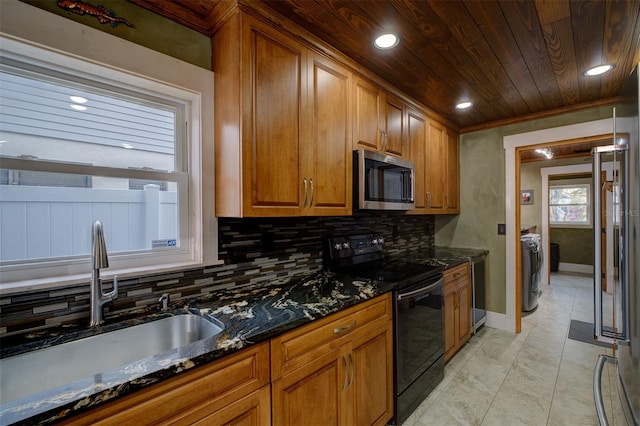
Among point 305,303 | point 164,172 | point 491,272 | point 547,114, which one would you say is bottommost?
point 491,272

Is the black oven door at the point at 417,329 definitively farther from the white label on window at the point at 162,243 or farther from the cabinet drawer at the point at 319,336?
the white label on window at the point at 162,243

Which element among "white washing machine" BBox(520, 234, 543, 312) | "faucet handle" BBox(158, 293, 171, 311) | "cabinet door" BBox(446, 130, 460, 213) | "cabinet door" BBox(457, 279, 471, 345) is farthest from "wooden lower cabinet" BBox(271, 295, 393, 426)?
"white washing machine" BBox(520, 234, 543, 312)

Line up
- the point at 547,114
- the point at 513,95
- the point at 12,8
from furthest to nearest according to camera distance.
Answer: the point at 547,114 → the point at 513,95 → the point at 12,8

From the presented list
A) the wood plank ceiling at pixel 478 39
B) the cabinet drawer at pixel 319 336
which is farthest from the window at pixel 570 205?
the cabinet drawer at pixel 319 336

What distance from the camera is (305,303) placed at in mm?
1405

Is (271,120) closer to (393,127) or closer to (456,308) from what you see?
(393,127)

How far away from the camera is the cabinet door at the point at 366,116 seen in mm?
1940

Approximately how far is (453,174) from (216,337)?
10.2ft

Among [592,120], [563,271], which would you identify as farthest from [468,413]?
[563,271]

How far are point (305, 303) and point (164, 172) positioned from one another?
1.00m

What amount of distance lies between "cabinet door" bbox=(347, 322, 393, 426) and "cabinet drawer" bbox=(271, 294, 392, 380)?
9 centimetres

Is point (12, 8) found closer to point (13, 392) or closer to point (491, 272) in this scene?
point (13, 392)

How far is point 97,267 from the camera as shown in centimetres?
114

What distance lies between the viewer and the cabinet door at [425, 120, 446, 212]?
2.81 metres
